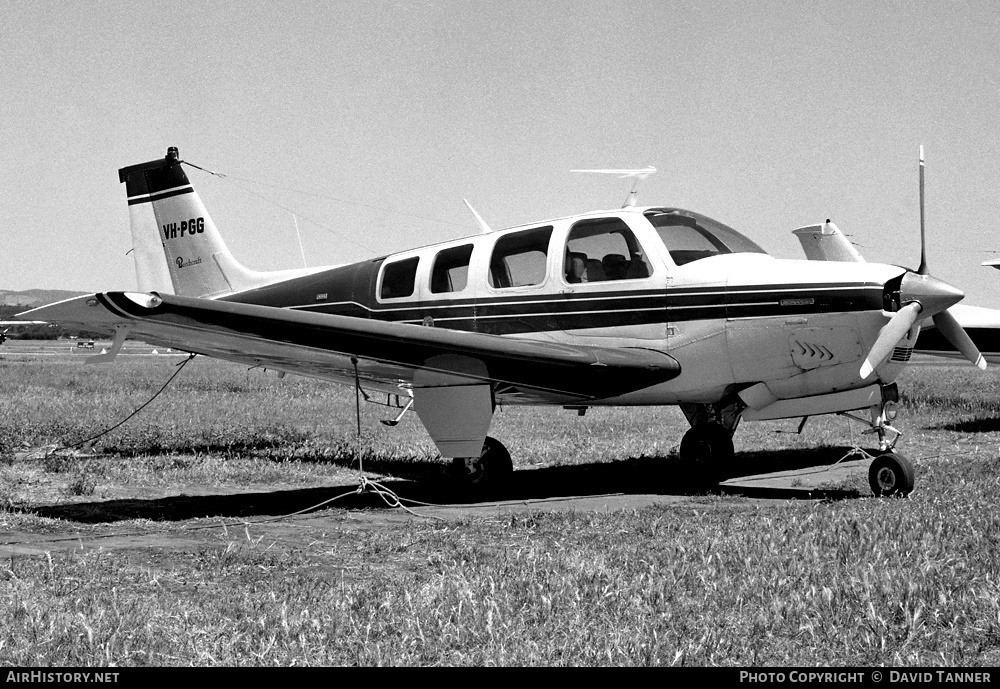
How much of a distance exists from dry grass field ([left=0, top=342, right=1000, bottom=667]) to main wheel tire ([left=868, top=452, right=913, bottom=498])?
7.8 inches

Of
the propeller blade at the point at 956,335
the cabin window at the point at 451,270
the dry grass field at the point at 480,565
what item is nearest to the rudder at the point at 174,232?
the dry grass field at the point at 480,565

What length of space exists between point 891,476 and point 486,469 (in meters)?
4.04

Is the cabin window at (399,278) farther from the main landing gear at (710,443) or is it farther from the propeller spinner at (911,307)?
the propeller spinner at (911,307)

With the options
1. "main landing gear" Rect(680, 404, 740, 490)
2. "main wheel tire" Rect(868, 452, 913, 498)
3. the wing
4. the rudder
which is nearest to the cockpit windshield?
the wing

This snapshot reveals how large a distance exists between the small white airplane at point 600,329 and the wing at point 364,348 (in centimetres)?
2

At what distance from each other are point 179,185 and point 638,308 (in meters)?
7.53

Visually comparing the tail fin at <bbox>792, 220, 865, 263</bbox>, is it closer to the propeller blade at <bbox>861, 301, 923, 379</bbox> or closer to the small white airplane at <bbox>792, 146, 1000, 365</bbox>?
the small white airplane at <bbox>792, 146, 1000, 365</bbox>

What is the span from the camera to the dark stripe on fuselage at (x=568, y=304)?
9.16m

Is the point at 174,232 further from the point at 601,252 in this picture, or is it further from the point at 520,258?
the point at 601,252

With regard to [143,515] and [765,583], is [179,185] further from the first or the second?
[765,583]

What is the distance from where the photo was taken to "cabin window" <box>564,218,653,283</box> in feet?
33.3

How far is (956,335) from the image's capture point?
979cm

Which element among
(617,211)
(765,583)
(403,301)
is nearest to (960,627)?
(765,583)

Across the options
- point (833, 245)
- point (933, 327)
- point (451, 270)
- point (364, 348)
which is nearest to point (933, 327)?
point (933, 327)
